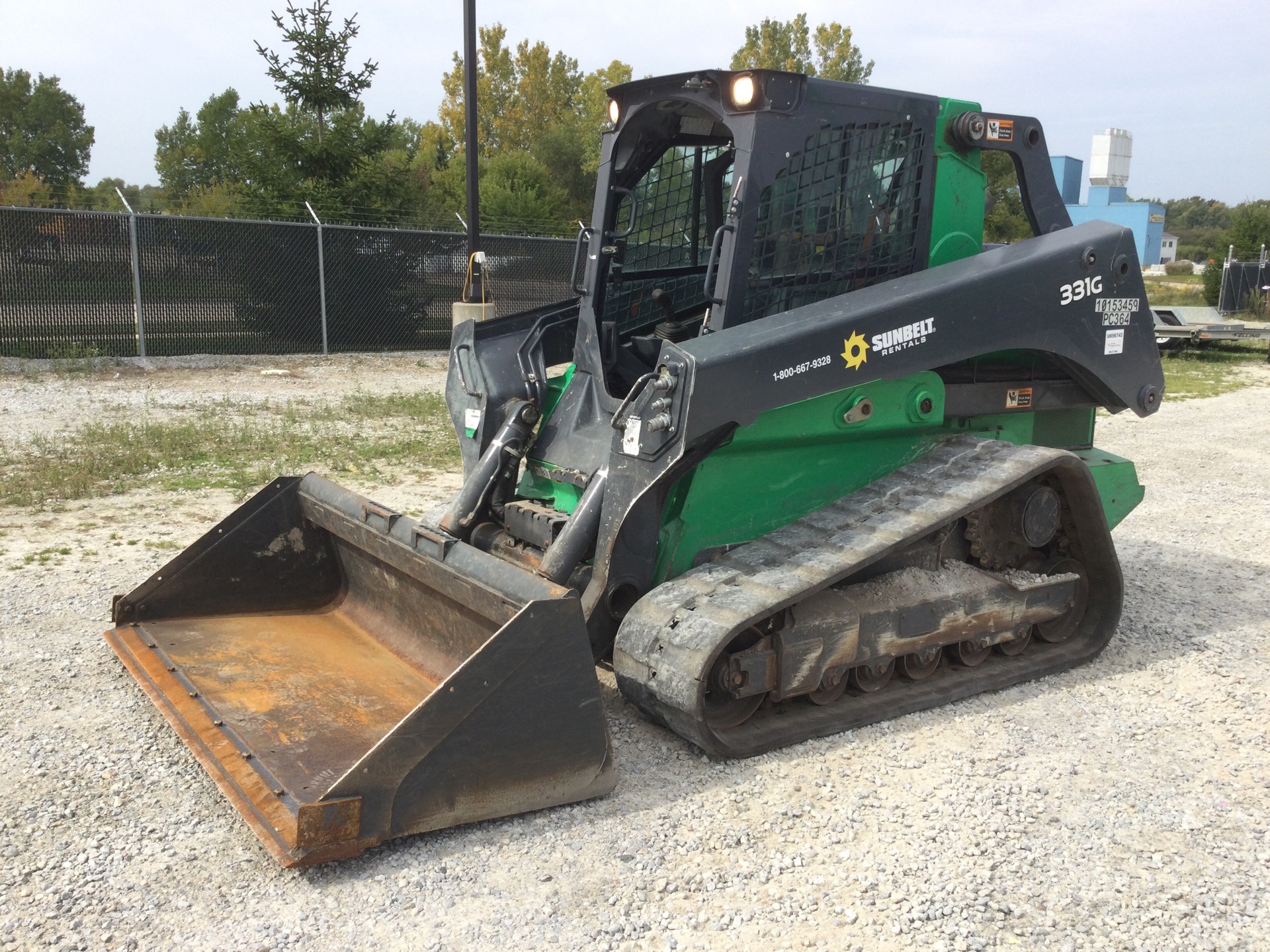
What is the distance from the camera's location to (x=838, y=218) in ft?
15.9

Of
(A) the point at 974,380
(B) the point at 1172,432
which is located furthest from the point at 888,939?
(B) the point at 1172,432

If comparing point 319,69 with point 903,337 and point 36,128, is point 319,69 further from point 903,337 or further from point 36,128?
point 36,128

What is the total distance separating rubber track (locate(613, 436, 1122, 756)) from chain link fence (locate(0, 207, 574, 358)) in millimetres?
12535

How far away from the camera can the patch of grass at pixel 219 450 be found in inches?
318

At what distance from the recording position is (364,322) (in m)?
17.1

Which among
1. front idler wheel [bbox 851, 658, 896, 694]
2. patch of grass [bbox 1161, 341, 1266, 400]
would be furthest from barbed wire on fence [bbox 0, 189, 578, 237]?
front idler wheel [bbox 851, 658, 896, 694]

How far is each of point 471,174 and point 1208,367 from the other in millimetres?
13058

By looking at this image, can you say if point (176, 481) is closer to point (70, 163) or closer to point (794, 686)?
point (794, 686)

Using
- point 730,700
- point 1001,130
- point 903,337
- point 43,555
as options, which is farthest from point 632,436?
point 43,555

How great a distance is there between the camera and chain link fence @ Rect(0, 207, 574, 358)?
14117mm

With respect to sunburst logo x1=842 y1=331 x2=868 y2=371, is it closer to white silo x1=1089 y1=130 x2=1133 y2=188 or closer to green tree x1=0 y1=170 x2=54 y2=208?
green tree x1=0 y1=170 x2=54 y2=208

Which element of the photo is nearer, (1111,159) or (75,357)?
(75,357)

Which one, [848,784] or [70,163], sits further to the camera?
[70,163]

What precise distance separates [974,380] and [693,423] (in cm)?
172
